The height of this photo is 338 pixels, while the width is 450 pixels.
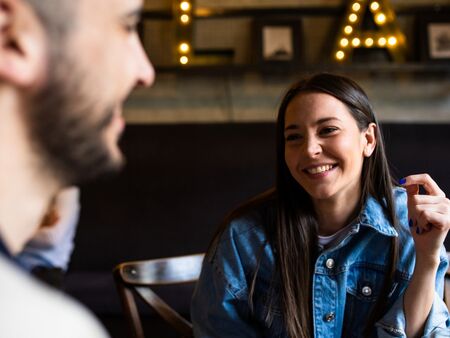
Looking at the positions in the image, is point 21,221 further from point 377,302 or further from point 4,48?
point 377,302

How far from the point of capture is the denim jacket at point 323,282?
3.70 feet

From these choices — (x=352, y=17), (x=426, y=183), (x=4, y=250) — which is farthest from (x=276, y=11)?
(x=4, y=250)

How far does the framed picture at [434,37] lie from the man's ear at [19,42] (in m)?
2.84

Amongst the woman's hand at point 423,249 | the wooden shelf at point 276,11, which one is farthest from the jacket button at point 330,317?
the wooden shelf at point 276,11

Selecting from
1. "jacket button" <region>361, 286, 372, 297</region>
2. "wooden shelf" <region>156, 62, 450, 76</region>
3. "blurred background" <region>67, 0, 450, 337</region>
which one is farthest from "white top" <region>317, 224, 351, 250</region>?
"wooden shelf" <region>156, 62, 450, 76</region>

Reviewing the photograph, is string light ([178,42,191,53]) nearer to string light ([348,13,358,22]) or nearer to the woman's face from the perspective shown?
string light ([348,13,358,22])

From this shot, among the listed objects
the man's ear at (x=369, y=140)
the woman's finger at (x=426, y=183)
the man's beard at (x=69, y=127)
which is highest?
the man's beard at (x=69, y=127)

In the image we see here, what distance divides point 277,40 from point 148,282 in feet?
6.37

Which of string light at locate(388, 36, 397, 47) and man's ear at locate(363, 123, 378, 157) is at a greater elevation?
string light at locate(388, 36, 397, 47)

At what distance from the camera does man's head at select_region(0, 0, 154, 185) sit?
348mm

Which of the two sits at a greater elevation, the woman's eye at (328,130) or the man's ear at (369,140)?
the woman's eye at (328,130)

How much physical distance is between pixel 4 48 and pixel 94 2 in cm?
8

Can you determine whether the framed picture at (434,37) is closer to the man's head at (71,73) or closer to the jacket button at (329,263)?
the jacket button at (329,263)

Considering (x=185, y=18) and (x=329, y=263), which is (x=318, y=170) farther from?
(x=185, y=18)
